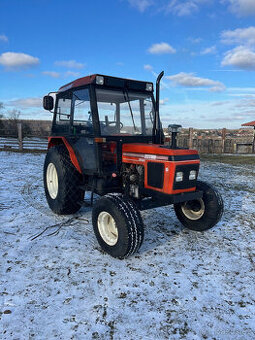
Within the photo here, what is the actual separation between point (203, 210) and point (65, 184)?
2.23 m

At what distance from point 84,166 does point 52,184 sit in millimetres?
1078

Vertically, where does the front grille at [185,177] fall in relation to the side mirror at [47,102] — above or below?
below

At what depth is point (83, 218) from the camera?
4.31 m

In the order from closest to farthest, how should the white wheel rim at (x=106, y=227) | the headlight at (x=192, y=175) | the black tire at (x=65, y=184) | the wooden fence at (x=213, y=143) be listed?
the white wheel rim at (x=106, y=227) → the headlight at (x=192, y=175) → the black tire at (x=65, y=184) → the wooden fence at (x=213, y=143)

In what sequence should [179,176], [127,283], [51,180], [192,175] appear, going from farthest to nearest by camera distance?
1. [51,180]
2. [192,175]
3. [179,176]
4. [127,283]

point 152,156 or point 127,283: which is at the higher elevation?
point 152,156

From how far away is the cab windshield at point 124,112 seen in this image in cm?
379

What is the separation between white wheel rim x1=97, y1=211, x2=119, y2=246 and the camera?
321 cm

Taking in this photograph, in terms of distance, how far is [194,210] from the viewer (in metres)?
3.92

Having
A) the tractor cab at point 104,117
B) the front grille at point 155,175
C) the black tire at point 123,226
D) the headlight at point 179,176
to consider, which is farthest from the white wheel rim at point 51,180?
the headlight at point 179,176

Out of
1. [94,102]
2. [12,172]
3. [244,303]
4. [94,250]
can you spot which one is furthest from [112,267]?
[12,172]

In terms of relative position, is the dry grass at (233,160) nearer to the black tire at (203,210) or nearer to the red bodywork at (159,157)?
the black tire at (203,210)

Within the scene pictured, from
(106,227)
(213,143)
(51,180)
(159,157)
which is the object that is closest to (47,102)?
(51,180)

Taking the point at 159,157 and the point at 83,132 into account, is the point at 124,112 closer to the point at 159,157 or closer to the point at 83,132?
the point at 83,132
